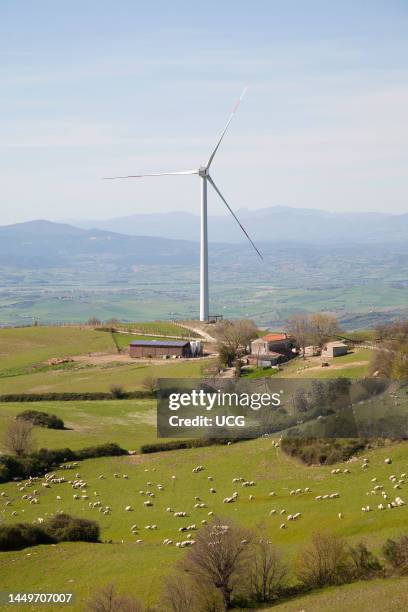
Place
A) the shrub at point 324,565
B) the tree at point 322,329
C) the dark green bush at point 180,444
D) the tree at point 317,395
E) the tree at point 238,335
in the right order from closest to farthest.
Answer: the shrub at point 324,565
the dark green bush at point 180,444
the tree at point 317,395
the tree at point 322,329
the tree at point 238,335

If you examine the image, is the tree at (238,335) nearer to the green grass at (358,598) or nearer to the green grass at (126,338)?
the green grass at (126,338)

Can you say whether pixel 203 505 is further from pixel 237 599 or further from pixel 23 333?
pixel 23 333

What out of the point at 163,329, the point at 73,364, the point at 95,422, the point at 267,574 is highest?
the point at 163,329

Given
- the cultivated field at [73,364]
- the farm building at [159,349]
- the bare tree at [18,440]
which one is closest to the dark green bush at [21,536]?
the bare tree at [18,440]

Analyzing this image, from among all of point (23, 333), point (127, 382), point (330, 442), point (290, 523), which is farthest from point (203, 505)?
point (23, 333)

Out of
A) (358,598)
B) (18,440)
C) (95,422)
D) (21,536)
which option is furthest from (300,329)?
(358,598)

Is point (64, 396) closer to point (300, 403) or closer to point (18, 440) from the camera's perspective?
point (18, 440)

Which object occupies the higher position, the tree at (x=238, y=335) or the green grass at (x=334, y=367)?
the tree at (x=238, y=335)

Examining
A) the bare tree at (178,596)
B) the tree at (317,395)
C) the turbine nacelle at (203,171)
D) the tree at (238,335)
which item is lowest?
the bare tree at (178,596)
